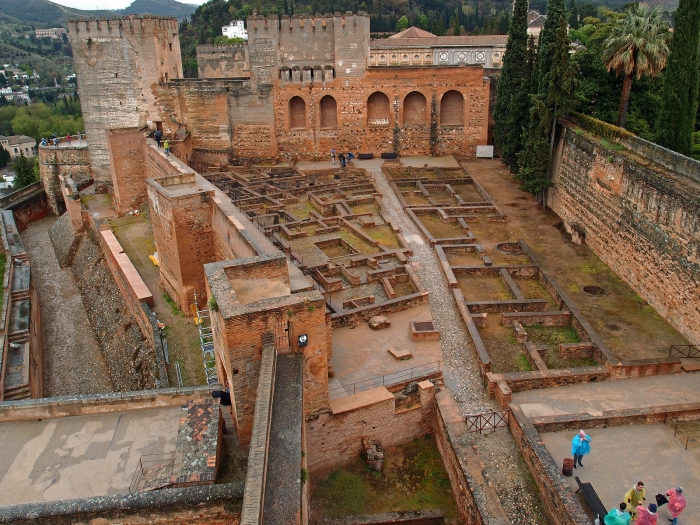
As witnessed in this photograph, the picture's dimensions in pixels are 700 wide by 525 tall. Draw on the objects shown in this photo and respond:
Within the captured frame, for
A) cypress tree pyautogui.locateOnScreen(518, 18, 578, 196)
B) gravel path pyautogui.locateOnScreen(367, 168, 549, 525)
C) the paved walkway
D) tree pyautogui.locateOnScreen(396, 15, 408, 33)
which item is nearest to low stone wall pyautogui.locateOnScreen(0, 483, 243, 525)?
gravel path pyautogui.locateOnScreen(367, 168, 549, 525)

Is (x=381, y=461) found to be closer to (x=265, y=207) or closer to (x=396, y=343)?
(x=396, y=343)

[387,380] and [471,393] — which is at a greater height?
[387,380]

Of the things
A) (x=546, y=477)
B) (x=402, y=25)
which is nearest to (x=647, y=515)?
(x=546, y=477)

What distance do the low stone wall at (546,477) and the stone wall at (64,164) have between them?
27.9m

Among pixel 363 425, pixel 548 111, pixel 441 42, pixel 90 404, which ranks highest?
pixel 441 42

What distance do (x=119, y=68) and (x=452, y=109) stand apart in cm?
1637

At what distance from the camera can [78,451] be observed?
8.84 metres

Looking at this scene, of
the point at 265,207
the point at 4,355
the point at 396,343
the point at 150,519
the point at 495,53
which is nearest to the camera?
the point at 150,519

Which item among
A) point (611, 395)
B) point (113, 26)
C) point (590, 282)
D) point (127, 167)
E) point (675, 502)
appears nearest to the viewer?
point (675, 502)

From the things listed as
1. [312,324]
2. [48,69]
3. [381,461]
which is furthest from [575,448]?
[48,69]

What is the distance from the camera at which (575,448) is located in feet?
33.7

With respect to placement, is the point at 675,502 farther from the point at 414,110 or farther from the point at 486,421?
the point at 414,110

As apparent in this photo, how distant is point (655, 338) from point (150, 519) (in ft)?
40.3

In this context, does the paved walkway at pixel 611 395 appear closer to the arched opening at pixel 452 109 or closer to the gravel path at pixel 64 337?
the gravel path at pixel 64 337
